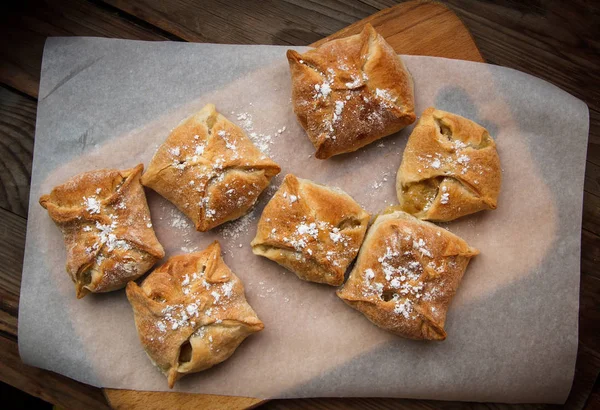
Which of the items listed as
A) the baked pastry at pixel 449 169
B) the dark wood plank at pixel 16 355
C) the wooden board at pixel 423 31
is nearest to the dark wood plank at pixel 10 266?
the dark wood plank at pixel 16 355

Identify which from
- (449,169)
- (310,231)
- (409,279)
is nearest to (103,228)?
(310,231)

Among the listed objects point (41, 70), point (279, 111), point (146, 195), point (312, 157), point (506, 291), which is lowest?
point (506, 291)

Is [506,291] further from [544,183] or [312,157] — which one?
[312,157]

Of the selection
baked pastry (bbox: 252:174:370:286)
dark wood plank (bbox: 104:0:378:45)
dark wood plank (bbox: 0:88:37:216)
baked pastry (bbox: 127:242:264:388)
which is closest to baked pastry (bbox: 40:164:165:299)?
baked pastry (bbox: 127:242:264:388)

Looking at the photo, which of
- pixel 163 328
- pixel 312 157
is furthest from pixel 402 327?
pixel 163 328

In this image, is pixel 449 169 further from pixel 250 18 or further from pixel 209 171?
pixel 250 18

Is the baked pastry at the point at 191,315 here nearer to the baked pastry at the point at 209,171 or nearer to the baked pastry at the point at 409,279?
the baked pastry at the point at 209,171
